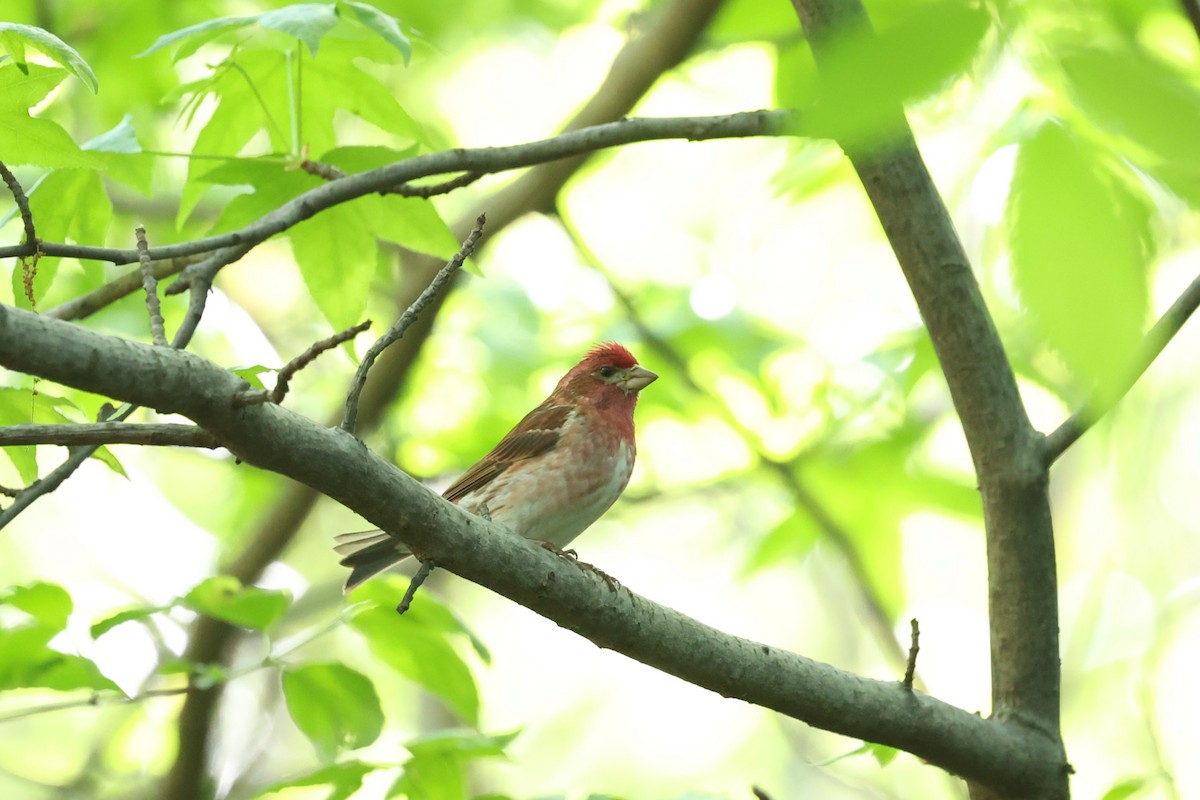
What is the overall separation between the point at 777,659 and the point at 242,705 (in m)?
6.52

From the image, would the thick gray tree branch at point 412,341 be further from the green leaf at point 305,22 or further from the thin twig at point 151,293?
the thin twig at point 151,293

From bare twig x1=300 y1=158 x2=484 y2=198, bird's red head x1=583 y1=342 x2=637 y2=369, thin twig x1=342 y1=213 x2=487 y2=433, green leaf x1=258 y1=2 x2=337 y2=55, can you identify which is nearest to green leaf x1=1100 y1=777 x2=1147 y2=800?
thin twig x1=342 y1=213 x2=487 y2=433

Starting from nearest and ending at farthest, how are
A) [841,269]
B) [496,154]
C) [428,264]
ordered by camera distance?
[496,154]
[428,264]
[841,269]

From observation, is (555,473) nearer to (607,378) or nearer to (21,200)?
(607,378)

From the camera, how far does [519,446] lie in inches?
199

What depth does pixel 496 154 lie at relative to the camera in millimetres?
3289

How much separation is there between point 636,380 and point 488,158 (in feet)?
7.50

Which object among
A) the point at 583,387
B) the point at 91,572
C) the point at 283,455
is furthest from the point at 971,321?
the point at 91,572

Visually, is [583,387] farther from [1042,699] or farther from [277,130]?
[1042,699]

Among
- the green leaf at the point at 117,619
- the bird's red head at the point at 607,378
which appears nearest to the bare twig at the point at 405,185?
the green leaf at the point at 117,619

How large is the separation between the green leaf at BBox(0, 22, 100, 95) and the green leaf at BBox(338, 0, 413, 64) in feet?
2.52

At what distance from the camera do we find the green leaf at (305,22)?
8.96 ft

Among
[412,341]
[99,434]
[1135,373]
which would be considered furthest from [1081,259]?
[412,341]

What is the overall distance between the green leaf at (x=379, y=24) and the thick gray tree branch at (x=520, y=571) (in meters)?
1.15
